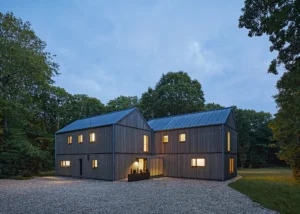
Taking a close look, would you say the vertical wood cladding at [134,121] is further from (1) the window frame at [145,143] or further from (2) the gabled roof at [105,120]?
(1) the window frame at [145,143]

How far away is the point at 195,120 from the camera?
76.3 feet

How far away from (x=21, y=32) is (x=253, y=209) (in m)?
19.8

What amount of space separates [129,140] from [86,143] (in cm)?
466

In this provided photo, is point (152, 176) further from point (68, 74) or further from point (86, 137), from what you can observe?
point (68, 74)

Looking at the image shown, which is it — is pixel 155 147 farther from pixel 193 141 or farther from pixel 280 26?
pixel 280 26

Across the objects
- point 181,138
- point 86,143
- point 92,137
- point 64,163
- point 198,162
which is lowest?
point 64,163

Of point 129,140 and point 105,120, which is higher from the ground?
point 105,120

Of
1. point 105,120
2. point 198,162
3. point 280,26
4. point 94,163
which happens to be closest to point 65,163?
point 94,163

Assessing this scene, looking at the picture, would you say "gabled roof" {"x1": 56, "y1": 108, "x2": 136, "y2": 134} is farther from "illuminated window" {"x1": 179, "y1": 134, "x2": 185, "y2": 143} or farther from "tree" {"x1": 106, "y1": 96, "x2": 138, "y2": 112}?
"tree" {"x1": 106, "y1": 96, "x2": 138, "y2": 112}

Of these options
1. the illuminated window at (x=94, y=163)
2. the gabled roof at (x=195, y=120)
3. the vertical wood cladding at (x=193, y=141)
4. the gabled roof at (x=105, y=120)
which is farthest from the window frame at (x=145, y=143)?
the illuminated window at (x=94, y=163)

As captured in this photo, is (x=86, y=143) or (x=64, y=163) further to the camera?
(x=64, y=163)

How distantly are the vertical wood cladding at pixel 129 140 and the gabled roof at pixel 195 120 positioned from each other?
2104mm

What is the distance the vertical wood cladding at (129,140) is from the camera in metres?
21.6

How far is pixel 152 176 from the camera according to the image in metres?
22.5
